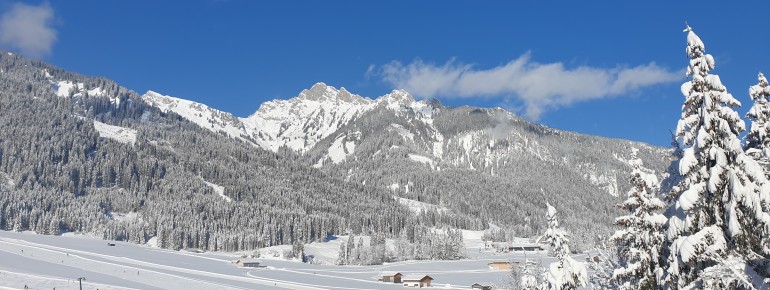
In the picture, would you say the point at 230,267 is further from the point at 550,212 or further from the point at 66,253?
the point at 550,212

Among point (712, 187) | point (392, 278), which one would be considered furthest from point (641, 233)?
point (392, 278)

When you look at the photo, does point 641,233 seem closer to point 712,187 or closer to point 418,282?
point 712,187

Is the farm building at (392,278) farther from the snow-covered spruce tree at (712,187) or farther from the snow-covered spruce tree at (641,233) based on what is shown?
the snow-covered spruce tree at (712,187)

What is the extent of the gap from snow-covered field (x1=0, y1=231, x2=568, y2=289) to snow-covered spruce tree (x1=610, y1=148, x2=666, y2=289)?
7837 centimetres

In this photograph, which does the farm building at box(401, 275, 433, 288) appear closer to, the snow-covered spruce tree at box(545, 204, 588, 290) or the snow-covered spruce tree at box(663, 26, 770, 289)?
the snow-covered spruce tree at box(545, 204, 588, 290)

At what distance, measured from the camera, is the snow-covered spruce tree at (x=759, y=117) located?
810 inches

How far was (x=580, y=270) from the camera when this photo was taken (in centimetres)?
2448

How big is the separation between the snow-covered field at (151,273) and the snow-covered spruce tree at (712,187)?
82.9 m

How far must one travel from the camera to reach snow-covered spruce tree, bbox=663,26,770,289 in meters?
14.0

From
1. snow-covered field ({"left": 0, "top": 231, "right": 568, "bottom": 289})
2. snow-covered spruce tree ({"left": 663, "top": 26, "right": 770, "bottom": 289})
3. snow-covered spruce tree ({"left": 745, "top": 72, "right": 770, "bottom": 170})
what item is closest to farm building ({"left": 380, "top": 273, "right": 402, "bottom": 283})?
snow-covered field ({"left": 0, "top": 231, "right": 568, "bottom": 289})

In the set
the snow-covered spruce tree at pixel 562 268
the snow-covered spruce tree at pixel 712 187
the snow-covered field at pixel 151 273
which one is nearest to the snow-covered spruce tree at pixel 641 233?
the snow-covered spruce tree at pixel 562 268

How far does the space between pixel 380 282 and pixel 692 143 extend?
111 metres

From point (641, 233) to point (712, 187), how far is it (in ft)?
24.0

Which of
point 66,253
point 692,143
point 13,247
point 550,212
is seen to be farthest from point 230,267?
point 692,143
